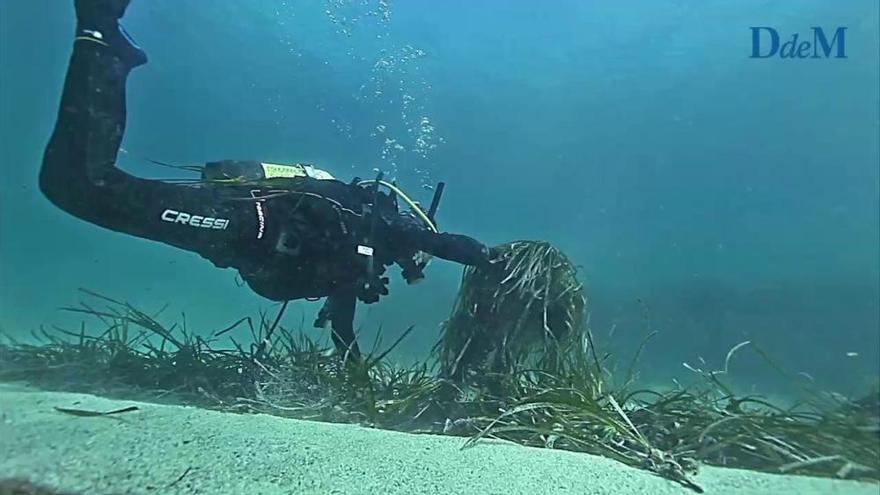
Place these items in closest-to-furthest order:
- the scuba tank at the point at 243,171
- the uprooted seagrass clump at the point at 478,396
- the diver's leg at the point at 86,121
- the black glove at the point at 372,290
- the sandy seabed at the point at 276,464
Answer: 1. the sandy seabed at the point at 276,464
2. the uprooted seagrass clump at the point at 478,396
3. the diver's leg at the point at 86,121
4. the scuba tank at the point at 243,171
5. the black glove at the point at 372,290

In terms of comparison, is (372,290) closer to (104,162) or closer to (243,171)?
(243,171)

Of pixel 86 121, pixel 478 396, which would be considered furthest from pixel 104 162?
pixel 478 396

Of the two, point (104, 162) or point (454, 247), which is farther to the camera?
point (454, 247)

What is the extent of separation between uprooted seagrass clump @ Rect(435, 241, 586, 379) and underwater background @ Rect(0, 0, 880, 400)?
25cm

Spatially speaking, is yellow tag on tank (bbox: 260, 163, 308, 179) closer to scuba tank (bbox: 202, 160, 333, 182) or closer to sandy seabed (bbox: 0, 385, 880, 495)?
scuba tank (bbox: 202, 160, 333, 182)

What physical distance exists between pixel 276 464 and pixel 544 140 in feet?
52.5

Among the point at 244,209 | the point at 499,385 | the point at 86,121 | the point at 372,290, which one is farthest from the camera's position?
the point at 372,290

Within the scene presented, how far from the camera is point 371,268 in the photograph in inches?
126

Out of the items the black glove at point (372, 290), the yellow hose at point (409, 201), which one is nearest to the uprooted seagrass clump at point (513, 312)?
the yellow hose at point (409, 201)

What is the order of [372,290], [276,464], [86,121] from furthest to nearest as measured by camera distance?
[372,290] → [86,121] → [276,464]

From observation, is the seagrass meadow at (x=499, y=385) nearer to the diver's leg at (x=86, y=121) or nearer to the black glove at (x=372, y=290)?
the black glove at (x=372, y=290)

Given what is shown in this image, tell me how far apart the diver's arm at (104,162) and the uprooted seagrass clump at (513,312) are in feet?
4.52

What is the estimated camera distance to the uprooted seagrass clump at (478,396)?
205 cm

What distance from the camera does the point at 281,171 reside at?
3.12 meters
